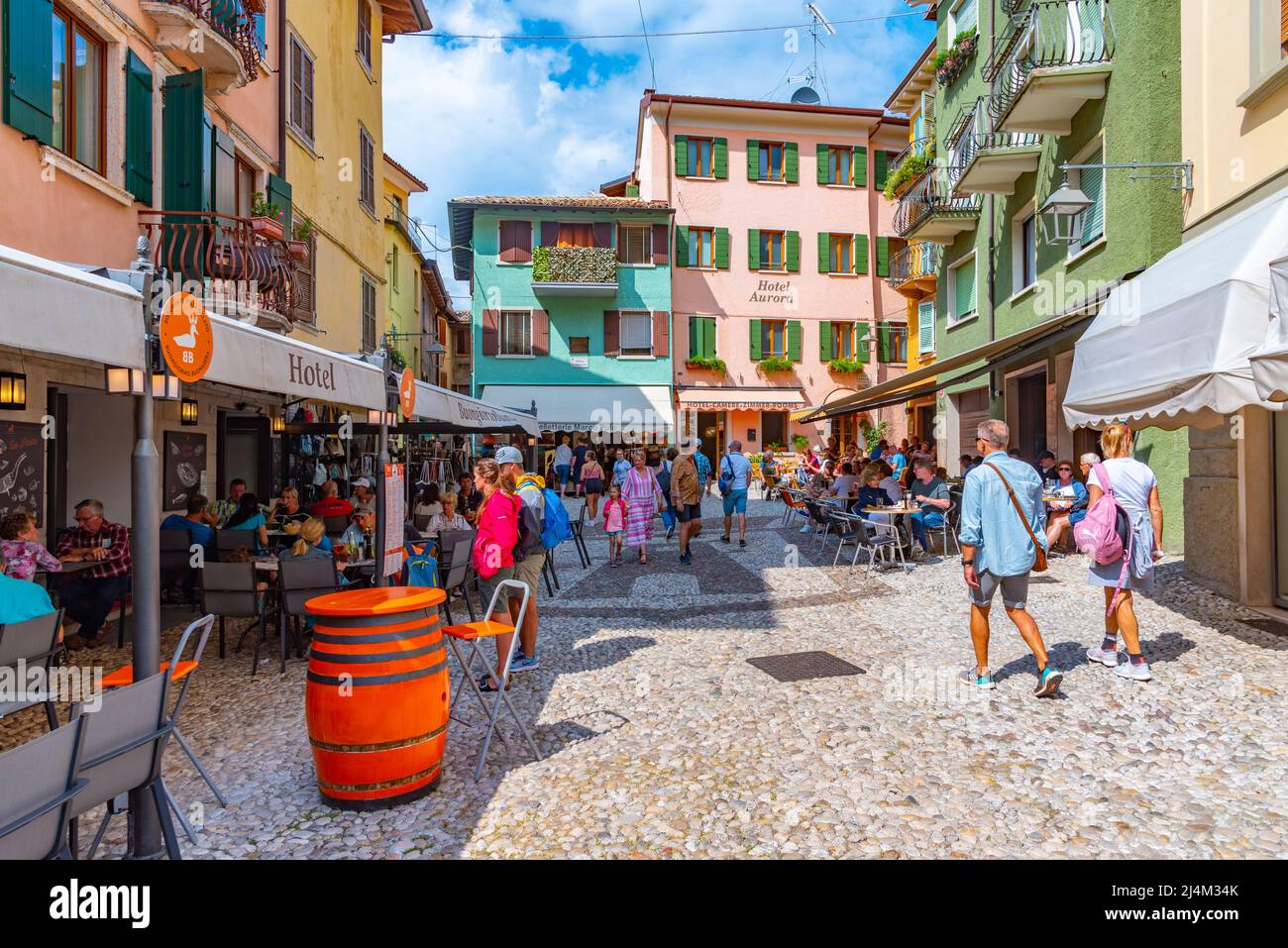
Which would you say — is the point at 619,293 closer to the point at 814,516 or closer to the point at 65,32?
the point at 814,516

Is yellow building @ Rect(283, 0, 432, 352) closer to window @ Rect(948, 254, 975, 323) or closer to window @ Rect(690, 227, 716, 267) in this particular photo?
window @ Rect(690, 227, 716, 267)

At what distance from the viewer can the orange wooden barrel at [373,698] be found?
12.2ft

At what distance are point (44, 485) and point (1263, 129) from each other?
12.5 meters

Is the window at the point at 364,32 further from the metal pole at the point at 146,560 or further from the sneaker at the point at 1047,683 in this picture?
the sneaker at the point at 1047,683

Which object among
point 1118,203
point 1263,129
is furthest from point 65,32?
point 1118,203

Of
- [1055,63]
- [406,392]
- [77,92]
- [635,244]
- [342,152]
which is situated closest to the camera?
[406,392]

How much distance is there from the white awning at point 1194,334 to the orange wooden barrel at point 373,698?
5.03 meters

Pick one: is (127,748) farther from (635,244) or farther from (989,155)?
(635,244)

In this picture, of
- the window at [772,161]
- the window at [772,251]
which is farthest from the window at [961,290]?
the window at [772,161]

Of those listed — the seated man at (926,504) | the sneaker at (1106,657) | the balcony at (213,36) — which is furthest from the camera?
the seated man at (926,504)

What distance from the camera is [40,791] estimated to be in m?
2.25

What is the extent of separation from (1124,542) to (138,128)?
1071 cm

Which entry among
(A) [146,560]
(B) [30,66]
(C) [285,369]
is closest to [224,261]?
(B) [30,66]

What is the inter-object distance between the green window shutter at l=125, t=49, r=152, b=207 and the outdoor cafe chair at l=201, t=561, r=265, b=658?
5148mm
